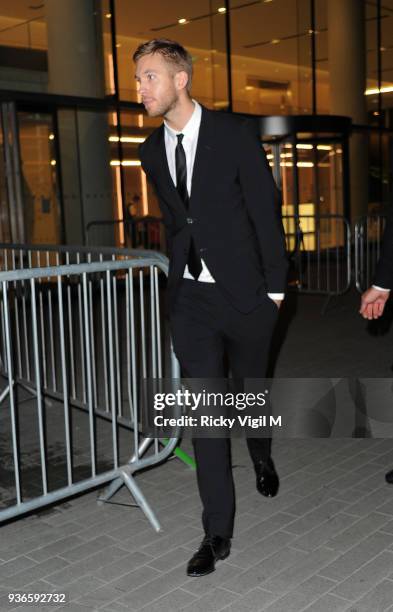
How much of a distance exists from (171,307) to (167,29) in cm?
1331

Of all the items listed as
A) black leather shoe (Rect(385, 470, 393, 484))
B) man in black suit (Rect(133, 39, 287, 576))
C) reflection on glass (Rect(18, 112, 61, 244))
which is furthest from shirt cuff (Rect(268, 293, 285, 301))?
reflection on glass (Rect(18, 112, 61, 244))

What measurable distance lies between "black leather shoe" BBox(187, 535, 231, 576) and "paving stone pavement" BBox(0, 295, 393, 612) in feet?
0.15

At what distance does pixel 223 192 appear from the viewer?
325 cm

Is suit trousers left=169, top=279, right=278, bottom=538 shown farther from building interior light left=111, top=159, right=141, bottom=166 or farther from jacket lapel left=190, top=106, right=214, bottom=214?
building interior light left=111, top=159, right=141, bottom=166

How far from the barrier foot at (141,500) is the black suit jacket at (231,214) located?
1.24 metres

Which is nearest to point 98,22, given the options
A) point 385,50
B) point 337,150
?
point 337,150

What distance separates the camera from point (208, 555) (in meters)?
3.25

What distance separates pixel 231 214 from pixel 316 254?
10.3 meters

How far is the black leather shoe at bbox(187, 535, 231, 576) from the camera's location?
10.6 feet

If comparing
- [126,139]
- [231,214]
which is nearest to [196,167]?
[231,214]

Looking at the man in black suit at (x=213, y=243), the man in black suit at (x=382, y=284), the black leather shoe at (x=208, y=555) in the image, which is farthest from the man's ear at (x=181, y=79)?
the black leather shoe at (x=208, y=555)

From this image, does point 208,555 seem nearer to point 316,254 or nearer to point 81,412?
point 81,412

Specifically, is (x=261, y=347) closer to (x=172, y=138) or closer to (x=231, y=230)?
(x=231, y=230)

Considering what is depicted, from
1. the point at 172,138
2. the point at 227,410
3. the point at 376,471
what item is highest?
the point at 172,138
